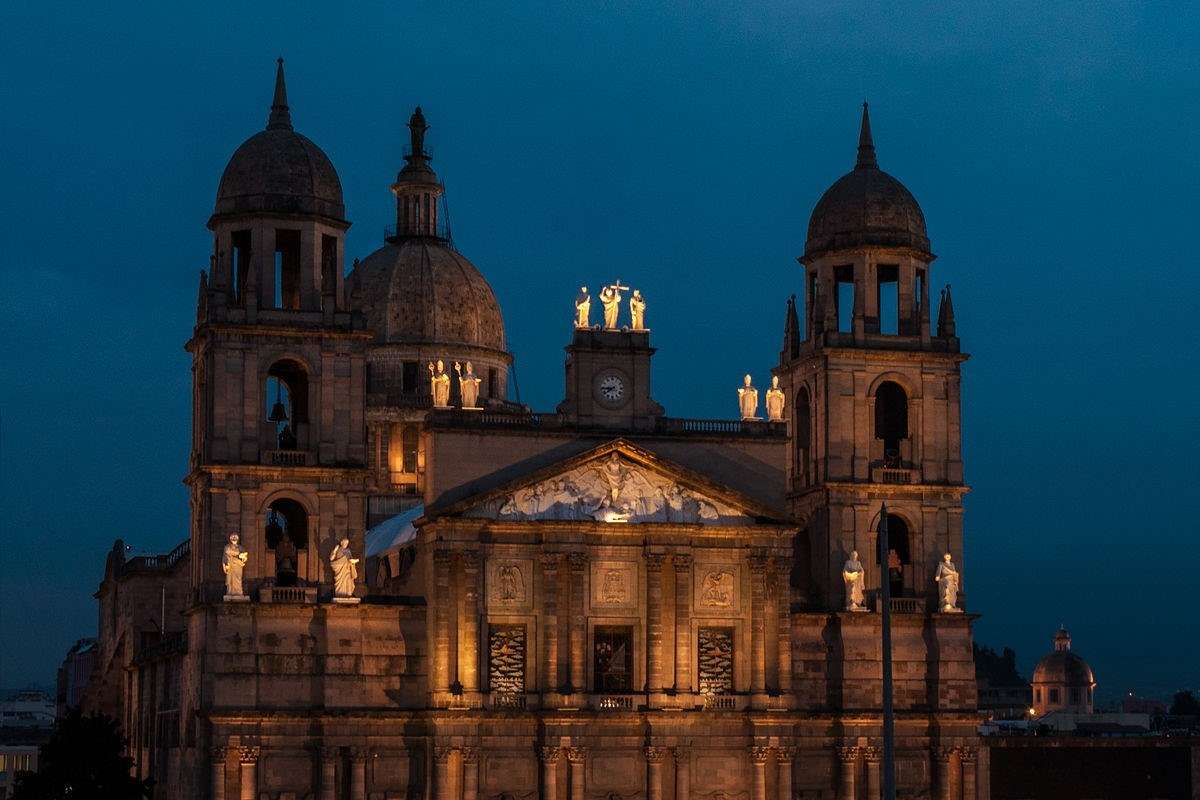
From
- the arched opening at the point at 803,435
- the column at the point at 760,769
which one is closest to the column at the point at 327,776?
the column at the point at 760,769

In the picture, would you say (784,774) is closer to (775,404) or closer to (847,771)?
(847,771)

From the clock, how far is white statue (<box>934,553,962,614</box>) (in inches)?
503

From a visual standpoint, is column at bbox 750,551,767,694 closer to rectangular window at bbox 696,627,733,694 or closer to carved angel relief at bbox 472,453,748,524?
rectangular window at bbox 696,627,733,694

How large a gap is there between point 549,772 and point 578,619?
515 centimetres

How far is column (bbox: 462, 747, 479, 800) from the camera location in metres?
77.8

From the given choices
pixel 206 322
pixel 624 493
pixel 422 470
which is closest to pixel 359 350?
pixel 206 322

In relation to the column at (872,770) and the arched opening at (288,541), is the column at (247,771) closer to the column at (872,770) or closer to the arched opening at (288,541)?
the arched opening at (288,541)

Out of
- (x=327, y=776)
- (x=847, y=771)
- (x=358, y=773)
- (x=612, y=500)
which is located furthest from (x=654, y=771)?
(x=327, y=776)

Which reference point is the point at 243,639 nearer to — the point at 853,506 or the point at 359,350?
the point at 359,350

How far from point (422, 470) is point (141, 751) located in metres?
15.6

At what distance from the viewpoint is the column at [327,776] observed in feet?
255

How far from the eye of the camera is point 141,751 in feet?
308

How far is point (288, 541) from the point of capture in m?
81.8

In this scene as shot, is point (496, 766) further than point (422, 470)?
No
